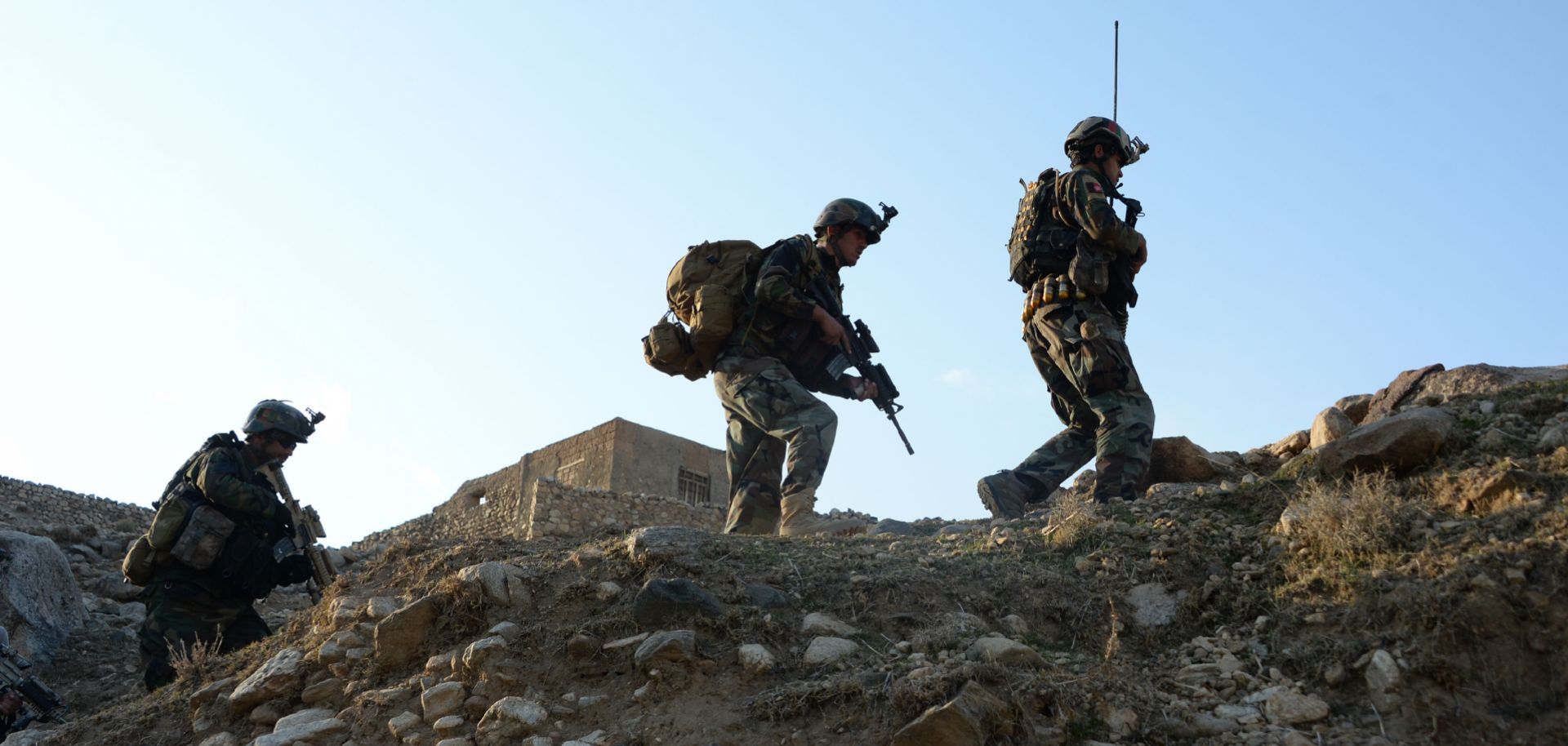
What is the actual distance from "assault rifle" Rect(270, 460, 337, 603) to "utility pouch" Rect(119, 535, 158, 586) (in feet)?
2.43

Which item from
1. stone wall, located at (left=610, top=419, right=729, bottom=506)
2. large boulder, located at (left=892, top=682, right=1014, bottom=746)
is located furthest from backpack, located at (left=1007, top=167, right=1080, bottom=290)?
stone wall, located at (left=610, top=419, right=729, bottom=506)

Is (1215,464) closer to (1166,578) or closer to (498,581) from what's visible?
(1166,578)

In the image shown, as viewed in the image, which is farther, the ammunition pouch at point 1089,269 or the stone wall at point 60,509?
the stone wall at point 60,509

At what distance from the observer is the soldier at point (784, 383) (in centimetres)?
713

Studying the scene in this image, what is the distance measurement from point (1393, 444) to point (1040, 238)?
237 cm

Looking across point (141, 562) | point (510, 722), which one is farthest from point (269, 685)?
point (141, 562)

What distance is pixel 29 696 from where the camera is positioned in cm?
621

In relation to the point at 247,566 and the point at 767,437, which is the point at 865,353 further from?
the point at 247,566

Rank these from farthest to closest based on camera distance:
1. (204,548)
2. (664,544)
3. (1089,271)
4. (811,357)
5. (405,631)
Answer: (811,357)
(204,548)
(1089,271)
(664,544)
(405,631)

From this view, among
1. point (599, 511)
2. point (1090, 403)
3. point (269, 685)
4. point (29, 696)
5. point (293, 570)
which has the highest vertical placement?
point (599, 511)

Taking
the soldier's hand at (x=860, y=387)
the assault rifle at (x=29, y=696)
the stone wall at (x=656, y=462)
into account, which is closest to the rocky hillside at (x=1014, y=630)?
the assault rifle at (x=29, y=696)

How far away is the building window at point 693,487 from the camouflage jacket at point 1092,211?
9.43m

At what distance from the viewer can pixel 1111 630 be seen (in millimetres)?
4543

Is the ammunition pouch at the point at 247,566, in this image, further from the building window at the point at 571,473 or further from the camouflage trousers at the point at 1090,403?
the building window at the point at 571,473
